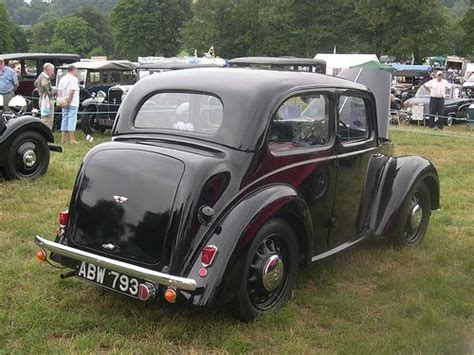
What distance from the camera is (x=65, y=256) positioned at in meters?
3.76

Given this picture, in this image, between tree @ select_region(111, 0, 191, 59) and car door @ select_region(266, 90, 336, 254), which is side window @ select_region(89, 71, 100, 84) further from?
tree @ select_region(111, 0, 191, 59)

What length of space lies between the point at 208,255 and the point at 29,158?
16.9 feet

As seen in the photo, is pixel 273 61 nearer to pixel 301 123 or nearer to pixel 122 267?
pixel 301 123

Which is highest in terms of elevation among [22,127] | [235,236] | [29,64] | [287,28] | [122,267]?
[287,28]

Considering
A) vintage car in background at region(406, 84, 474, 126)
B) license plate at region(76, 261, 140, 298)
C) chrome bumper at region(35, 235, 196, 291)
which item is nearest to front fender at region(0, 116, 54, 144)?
chrome bumper at region(35, 235, 196, 291)

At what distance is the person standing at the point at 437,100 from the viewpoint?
16016 millimetres

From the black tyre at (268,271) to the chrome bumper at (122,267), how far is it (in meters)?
0.47

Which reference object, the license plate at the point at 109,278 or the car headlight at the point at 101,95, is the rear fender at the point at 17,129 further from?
the car headlight at the point at 101,95

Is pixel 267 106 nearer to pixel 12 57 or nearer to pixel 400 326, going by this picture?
pixel 400 326

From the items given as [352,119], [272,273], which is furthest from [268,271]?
[352,119]

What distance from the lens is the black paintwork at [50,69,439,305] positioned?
348 centimetres

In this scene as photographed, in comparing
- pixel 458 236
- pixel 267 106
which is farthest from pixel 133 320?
pixel 458 236

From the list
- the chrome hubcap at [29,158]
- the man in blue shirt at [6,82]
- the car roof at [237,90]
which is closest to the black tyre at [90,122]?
the man in blue shirt at [6,82]

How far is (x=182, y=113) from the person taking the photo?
4.21 metres
